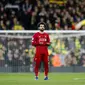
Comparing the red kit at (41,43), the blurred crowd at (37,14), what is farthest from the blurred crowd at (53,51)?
the red kit at (41,43)

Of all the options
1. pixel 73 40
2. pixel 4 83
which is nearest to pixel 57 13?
pixel 73 40

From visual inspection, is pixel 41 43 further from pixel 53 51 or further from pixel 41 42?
pixel 53 51

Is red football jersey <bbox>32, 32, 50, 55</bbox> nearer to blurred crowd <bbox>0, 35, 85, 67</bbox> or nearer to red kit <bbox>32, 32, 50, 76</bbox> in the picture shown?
red kit <bbox>32, 32, 50, 76</bbox>

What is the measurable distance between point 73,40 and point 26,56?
236cm

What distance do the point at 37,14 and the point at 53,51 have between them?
20.0 ft

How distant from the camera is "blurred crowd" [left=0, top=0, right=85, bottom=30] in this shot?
1133 inches

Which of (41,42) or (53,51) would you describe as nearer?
(41,42)

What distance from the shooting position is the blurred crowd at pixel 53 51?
24.1 metres

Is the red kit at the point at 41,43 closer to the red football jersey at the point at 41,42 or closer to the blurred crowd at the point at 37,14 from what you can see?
the red football jersey at the point at 41,42

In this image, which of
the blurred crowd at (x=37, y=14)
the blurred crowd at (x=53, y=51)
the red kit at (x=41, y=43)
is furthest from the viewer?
the blurred crowd at (x=37, y=14)

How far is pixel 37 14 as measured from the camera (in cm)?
2989

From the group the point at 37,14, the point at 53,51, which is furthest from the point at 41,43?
the point at 37,14

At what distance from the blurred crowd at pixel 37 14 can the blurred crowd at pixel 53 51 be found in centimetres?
344

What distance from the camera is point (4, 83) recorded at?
1656 cm
